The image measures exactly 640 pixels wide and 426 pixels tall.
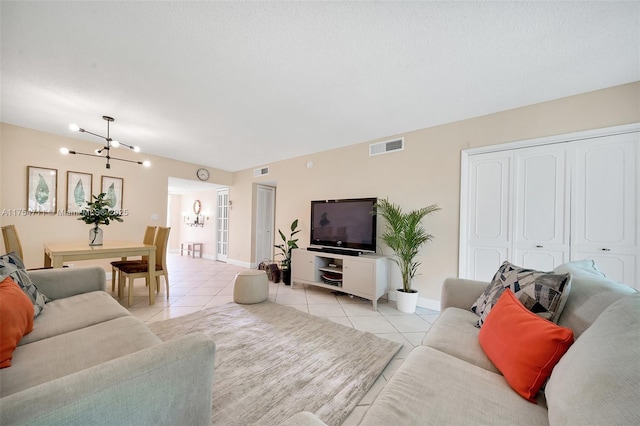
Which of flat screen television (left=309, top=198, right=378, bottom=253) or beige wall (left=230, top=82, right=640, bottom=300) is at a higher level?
beige wall (left=230, top=82, right=640, bottom=300)

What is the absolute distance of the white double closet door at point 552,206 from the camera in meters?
2.12

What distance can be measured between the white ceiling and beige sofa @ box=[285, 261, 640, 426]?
5.47ft

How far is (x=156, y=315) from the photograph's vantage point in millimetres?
2619

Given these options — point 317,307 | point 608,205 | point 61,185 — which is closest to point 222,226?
point 61,185

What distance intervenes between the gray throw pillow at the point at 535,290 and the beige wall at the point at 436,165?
1494mm

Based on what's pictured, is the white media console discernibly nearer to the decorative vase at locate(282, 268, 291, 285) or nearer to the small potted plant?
the decorative vase at locate(282, 268, 291, 285)

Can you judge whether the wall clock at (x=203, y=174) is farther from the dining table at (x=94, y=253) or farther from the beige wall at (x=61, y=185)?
the dining table at (x=94, y=253)

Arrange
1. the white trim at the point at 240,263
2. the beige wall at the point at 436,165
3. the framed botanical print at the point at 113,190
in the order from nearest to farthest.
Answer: the beige wall at the point at 436,165, the framed botanical print at the point at 113,190, the white trim at the point at 240,263

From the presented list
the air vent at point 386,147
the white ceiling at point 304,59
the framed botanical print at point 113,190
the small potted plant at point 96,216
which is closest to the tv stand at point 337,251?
the air vent at point 386,147

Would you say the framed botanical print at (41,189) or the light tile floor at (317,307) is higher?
the framed botanical print at (41,189)

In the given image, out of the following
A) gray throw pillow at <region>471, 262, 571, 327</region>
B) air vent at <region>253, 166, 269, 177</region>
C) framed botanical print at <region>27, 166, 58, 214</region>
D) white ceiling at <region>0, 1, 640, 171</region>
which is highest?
white ceiling at <region>0, 1, 640, 171</region>

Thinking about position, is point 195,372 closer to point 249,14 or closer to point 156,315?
point 249,14

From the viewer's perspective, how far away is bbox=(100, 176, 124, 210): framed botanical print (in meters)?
4.08

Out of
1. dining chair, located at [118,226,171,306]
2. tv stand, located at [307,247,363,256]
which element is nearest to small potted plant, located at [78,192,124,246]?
dining chair, located at [118,226,171,306]
